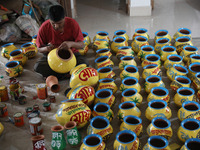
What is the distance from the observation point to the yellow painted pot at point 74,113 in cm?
176

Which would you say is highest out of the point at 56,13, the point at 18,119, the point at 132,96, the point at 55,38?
the point at 56,13

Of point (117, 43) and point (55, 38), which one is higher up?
point (55, 38)

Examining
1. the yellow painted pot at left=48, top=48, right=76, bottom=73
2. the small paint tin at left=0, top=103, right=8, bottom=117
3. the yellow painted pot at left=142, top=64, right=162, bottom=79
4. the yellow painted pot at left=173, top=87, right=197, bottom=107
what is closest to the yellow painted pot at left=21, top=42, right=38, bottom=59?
the yellow painted pot at left=48, top=48, right=76, bottom=73

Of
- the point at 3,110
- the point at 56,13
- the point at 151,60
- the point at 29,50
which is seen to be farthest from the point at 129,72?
the point at 29,50

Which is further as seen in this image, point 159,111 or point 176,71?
point 176,71

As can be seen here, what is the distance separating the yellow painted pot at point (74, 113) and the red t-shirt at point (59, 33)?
0.80 m

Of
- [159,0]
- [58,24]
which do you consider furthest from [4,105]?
[159,0]

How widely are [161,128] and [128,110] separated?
0.84 feet

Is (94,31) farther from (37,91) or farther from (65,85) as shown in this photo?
(37,91)

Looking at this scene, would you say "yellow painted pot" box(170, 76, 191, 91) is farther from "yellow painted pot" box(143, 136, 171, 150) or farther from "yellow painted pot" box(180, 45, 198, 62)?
"yellow painted pot" box(143, 136, 171, 150)

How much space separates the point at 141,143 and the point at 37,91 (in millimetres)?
902

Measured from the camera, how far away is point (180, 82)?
2135mm

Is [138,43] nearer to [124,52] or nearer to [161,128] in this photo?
[124,52]

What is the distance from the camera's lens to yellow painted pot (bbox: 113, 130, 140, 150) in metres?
1.52
